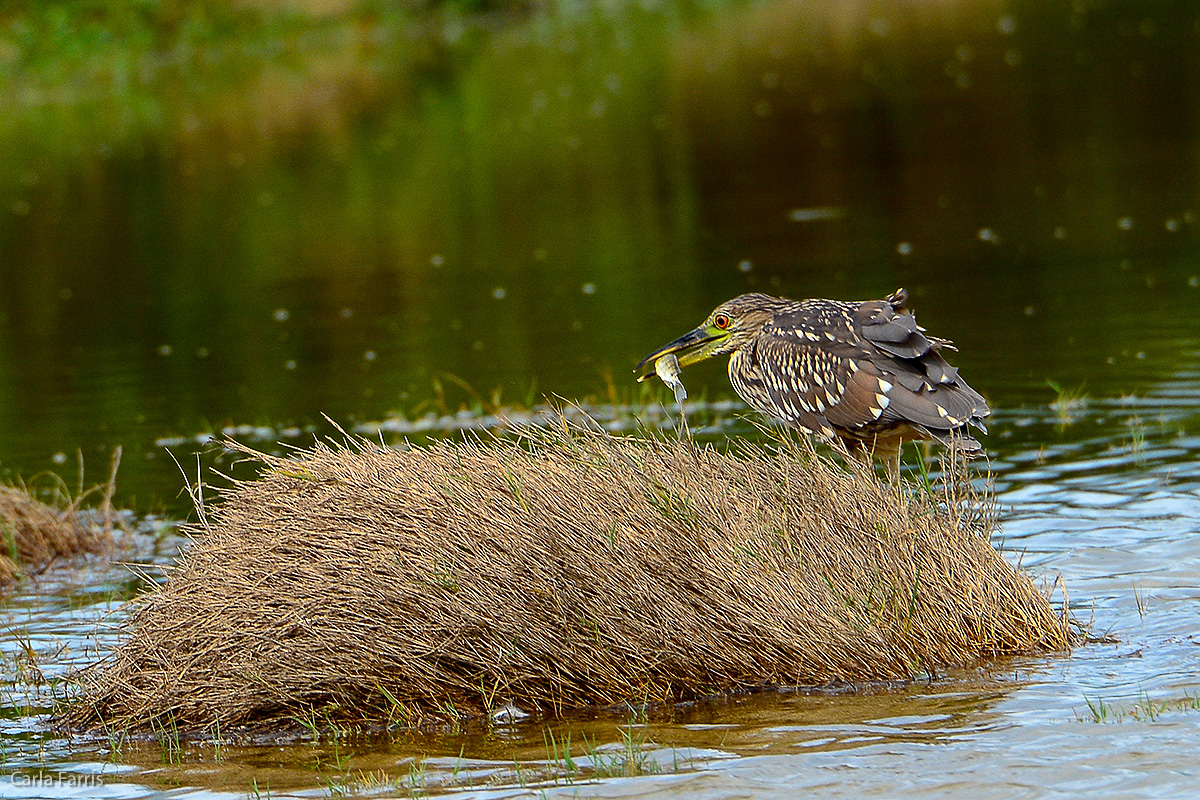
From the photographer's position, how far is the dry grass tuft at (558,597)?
308 inches

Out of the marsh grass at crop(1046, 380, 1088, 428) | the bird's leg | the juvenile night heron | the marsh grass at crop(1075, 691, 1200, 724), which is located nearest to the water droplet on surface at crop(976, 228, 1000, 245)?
the marsh grass at crop(1046, 380, 1088, 428)

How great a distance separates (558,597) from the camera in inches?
308

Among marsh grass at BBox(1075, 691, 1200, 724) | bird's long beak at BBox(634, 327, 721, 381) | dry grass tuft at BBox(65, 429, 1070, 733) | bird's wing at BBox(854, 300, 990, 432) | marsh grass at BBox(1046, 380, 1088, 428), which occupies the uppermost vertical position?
marsh grass at BBox(1046, 380, 1088, 428)

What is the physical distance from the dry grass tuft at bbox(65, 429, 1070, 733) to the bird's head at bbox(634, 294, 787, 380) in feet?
3.46

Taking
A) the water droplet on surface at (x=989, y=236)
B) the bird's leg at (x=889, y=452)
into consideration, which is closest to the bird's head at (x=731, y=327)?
the bird's leg at (x=889, y=452)

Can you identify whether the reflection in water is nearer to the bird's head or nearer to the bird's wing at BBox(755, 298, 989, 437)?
the bird's wing at BBox(755, 298, 989, 437)

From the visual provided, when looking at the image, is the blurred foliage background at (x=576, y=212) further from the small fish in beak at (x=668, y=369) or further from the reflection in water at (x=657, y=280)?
the small fish in beak at (x=668, y=369)

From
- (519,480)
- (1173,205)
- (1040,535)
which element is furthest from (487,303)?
(519,480)

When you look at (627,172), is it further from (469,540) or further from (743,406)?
(469,540)

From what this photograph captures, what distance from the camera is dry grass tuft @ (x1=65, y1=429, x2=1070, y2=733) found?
7812mm

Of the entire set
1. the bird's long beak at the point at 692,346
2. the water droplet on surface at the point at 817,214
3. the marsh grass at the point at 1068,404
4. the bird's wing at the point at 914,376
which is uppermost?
the water droplet on surface at the point at 817,214

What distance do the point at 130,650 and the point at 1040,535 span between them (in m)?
5.16

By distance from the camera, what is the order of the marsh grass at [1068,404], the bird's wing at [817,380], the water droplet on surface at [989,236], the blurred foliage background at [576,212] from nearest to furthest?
the bird's wing at [817,380] < the marsh grass at [1068,404] < the blurred foliage background at [576,212] < the water droplet on surface at [989,236]

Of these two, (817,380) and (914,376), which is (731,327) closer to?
(817,380)
